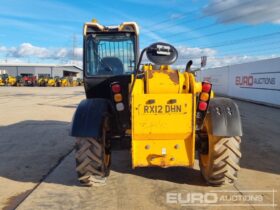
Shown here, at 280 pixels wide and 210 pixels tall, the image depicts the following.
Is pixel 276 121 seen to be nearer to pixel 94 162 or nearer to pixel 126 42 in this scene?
pixel 126 42

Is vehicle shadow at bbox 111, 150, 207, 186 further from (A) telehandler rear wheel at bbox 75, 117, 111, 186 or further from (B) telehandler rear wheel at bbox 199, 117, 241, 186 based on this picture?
(A) telehandler rear wheel at bbox 75, 117, 111, 186

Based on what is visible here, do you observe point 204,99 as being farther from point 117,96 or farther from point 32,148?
point 32,148

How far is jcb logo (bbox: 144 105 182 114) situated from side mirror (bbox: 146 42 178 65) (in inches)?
31.2

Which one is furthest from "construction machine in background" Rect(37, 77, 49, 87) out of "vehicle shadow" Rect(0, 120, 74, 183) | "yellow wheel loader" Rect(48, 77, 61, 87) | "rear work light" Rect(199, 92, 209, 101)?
"rear work light" Rect(199, 92, 209, 101)

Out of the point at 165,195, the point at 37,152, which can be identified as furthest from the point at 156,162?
the point at 37,152

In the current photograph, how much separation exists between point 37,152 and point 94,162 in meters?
3.39

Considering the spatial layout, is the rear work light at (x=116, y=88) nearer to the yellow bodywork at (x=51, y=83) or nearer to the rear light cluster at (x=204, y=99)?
the rear light cluster at (x=204, y=99)

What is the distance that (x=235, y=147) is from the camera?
18.9 feet

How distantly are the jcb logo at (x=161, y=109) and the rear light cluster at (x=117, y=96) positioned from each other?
1.84 ft

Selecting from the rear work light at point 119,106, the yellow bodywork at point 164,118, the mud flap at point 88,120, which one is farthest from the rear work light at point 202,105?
the mud flap at point 88,120
